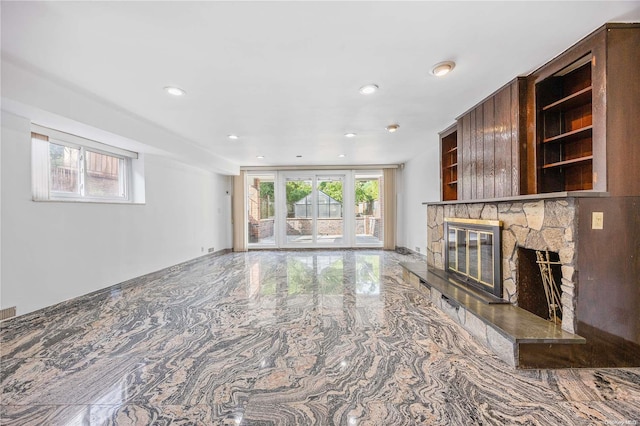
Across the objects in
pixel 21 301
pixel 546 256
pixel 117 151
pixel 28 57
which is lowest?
Result: pixel 21 301

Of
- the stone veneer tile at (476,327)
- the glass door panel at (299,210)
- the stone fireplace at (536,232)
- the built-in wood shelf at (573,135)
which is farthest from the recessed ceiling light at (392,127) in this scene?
the glass door panel at (299,210)

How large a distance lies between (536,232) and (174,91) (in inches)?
139

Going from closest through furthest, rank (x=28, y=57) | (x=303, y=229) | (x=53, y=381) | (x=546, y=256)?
(x=53, y=381) → (x=28, y=57) → (x=546, y=256) → (x=303, y=229)

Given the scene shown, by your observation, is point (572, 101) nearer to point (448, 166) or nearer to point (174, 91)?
point (448, 166)

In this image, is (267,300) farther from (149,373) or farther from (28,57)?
(28,57)

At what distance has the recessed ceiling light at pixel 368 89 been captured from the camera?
2535 mm

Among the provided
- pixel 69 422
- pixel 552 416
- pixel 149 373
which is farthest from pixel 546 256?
pixel 69 422

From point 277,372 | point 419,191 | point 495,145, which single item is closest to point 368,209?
point 419,191

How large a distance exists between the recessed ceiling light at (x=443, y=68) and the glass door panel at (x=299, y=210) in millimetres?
5232

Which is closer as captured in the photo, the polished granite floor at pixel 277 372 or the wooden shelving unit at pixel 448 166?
the polished granite floor at pixel 277 372

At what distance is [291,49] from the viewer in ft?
6.35

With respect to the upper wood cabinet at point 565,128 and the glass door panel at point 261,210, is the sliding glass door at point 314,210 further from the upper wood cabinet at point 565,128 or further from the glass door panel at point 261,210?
the upper wood cabinet at point 565,128

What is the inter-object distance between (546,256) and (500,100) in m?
1.59

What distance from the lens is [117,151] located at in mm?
3988
